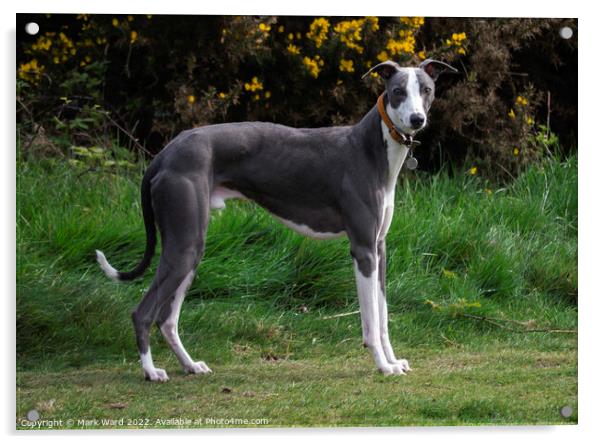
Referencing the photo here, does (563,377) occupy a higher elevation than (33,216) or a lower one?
lower

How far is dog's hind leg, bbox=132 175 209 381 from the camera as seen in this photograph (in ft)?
17.4

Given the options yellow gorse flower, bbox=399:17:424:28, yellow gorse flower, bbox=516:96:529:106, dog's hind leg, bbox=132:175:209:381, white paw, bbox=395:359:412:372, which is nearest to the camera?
dog's hind leg, bbox=132:175:209:381

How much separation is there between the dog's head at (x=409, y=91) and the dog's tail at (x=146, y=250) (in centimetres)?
118

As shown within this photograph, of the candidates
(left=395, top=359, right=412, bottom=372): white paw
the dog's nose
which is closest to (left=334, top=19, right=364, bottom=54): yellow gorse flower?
the dog's nose

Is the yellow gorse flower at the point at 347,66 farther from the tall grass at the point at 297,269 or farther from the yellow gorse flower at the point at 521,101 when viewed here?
the yellow gorse flower at the point at 521,101

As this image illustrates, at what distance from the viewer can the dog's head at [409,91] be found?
17.1ft

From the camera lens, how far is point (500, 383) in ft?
17.8

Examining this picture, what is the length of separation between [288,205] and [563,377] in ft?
5.12

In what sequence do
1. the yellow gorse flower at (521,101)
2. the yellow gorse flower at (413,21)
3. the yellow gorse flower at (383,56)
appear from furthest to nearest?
the yellow gorse flower at (521,101)
the yellow gorse flower at (383,56)
the yellow gorse flower at (413,21)

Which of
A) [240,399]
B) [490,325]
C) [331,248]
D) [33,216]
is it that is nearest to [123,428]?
[240,399]

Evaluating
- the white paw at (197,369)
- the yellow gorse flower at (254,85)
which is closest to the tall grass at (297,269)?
the white paw at (197,369)

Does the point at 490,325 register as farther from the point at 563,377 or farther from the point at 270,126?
the point at 270,126

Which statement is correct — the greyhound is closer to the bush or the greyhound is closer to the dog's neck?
the dog's neck

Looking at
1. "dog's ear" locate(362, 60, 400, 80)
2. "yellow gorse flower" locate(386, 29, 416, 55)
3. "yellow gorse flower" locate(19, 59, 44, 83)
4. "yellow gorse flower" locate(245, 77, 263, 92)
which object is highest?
"yellow gorse flower" locate(386, 29, 416, 55)
